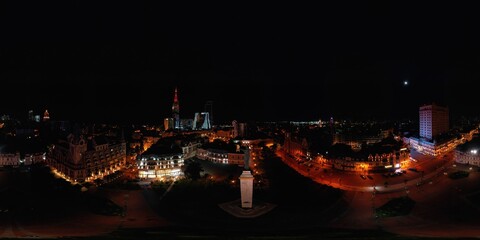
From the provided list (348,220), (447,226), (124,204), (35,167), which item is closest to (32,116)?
Answer: (35,167)

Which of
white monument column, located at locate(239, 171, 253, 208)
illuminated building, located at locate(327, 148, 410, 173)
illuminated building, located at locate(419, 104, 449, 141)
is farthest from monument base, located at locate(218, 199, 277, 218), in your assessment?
illuminated building, located at locate(419, 104, 449, 141)

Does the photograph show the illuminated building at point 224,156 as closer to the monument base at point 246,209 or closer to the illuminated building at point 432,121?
the monument base at point 246,209

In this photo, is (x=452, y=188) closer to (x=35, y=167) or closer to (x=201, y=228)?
(x=201, y=228)

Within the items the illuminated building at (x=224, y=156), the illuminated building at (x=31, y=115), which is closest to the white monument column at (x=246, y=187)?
the illuminated building at (x=224, y=156)

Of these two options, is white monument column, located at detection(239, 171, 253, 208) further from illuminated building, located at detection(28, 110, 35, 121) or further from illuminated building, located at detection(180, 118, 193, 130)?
illuminated building, located at detection(28, 110, 35, 121)

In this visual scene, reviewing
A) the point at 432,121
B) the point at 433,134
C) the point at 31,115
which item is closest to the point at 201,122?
the point at 31,115
